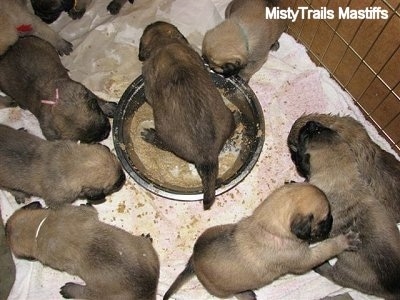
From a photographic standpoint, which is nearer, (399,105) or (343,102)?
(399,105)

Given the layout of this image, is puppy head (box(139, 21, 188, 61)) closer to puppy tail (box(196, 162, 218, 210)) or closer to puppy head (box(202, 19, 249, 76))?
puppy head (box(202, 19, 249, 76))

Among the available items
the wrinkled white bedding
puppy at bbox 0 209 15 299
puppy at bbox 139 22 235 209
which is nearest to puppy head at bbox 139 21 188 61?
puppy at bbox 139 22 235 209

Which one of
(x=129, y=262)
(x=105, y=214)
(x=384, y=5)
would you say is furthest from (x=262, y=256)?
(x=384, y=5)

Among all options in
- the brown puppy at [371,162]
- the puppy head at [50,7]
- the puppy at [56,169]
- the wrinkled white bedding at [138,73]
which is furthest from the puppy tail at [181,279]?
the puppy head at [50,7]

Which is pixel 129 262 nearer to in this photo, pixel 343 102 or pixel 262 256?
pixel 262 256

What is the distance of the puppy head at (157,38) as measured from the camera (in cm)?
425

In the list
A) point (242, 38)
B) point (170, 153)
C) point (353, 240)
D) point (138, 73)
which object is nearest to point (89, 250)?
point (170, 153)

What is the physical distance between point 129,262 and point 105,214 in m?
1.13

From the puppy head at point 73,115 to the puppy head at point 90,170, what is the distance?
0.20 m

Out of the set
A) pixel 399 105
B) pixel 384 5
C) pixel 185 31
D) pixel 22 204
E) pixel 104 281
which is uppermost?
pixel 384 5

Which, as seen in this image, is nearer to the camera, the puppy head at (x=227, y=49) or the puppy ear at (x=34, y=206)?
the puppy ear at (x=34, y=206)

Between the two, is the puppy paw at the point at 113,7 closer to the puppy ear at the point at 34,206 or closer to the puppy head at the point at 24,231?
the puppy ear at the point at 34,206

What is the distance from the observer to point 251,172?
4.80 metres

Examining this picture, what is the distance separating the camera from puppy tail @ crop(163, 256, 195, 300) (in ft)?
13.2
